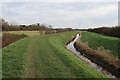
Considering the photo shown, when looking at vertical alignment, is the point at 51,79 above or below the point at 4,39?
below

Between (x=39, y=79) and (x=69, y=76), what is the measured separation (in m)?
1.82

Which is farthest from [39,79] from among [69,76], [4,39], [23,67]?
[4,39]

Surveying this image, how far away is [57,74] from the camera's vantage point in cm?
738

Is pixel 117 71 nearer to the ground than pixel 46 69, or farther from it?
nearer to the ground

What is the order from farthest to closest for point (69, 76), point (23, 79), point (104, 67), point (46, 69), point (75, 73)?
point (104, 67) → point (46, 69) → point (75, 73) → point (69, 76) → point (23, 79)

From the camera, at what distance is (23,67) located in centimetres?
846

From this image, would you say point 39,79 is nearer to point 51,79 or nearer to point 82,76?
point 51,79

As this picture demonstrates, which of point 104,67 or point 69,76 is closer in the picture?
point 69,76

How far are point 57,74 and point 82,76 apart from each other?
1577 mm

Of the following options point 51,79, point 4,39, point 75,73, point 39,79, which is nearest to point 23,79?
point 39,79

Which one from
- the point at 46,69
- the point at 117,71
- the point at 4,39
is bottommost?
the point at 117,71

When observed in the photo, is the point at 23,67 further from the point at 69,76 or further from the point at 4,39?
the point at 4,39

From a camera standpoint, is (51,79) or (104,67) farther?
(104,67)

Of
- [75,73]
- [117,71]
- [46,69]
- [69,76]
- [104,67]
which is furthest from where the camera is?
[104,67]
